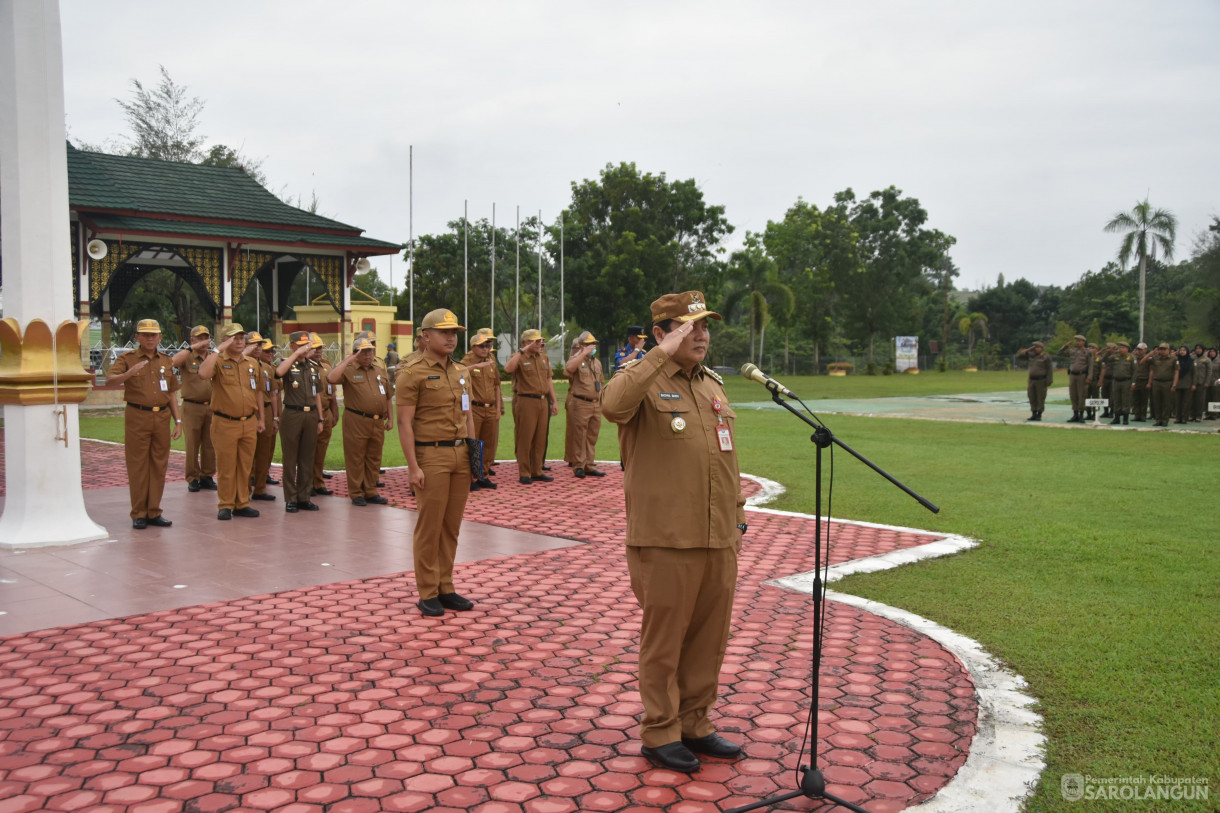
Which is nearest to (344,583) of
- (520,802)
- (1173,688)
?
(520,802)

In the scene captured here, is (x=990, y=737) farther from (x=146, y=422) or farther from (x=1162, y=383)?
(x=1162, y=383)

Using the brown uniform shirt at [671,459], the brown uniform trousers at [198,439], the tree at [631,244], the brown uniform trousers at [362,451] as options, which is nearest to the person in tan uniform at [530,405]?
the brown uniform trousers at [362,451]

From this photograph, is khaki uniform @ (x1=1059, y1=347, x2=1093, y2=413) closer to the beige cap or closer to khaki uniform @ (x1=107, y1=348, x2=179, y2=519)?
khaki uniform @ (x1=107, y1=348, x2=179, y2=519)

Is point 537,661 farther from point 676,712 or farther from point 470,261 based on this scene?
point 470,261

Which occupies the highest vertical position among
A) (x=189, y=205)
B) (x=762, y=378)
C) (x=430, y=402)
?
(x=189, y=205)

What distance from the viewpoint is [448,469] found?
617 centimetres

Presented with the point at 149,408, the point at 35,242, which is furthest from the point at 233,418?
the point at 35,242

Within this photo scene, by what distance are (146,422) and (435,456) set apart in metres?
4.35

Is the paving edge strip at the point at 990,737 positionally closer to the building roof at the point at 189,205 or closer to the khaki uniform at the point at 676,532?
the khaki uniform at the point at 676,532

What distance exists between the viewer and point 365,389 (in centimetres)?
1080

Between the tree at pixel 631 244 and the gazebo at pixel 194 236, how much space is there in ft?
50.9

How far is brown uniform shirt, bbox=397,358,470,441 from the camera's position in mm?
6164

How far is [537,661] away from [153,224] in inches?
935

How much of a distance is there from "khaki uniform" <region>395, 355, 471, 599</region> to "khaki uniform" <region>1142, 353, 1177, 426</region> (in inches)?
787
